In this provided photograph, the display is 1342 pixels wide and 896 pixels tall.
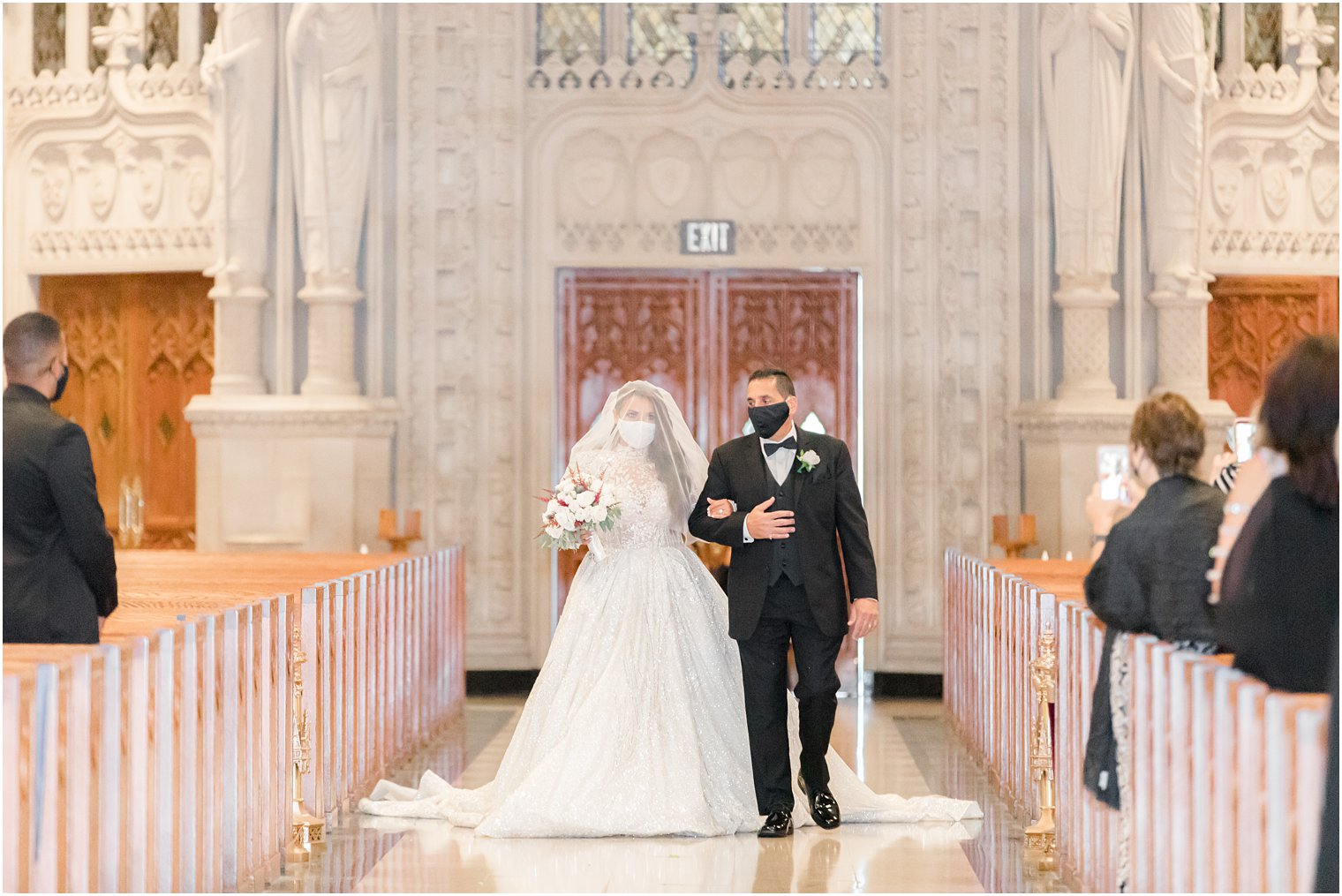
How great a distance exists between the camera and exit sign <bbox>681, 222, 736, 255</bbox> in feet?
34.3

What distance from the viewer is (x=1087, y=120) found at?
995cm

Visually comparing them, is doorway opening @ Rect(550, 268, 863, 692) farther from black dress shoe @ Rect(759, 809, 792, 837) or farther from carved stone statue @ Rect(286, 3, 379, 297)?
black dress shoe @ Rect(759, 809, 792, 837)

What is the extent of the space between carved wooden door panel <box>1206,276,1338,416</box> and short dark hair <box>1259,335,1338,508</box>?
7717 millimetres

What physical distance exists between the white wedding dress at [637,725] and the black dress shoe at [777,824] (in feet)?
0.39

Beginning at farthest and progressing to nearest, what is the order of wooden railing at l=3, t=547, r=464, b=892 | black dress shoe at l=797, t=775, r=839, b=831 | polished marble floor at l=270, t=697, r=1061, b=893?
black dress shoe at l=797, t=775, r=839, b=831 < polished marble floor at l=270, t=697, r=1061, b=893 < wooden railing at l=3, t=547, r=464, b=892

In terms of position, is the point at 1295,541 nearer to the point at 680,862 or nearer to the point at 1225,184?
the point at 680,862

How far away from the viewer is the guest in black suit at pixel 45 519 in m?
4.62

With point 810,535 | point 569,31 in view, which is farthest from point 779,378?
point 569,31

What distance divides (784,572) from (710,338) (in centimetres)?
495

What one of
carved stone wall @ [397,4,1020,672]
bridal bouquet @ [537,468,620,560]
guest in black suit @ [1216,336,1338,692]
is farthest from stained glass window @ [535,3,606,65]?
guest in black suit @ [1216,336,1338,692]

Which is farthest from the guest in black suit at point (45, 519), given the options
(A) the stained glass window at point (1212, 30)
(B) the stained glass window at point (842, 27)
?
(A) the stained glass window at point (1212, 30)

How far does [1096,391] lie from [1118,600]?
19.5 ft

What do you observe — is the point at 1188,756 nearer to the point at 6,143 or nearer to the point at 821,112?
the point at 821,112

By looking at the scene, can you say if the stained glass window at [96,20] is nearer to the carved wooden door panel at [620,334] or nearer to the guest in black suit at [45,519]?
the carved wooden door panel at [620,334]
